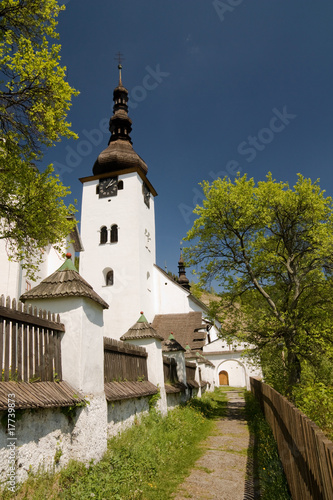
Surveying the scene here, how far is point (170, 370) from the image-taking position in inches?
482

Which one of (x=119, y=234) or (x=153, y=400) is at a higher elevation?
(x=119, y=234)

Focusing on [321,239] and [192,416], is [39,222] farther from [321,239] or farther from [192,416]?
[321,239]

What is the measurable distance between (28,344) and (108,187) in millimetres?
25404

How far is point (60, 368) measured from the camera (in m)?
5.20

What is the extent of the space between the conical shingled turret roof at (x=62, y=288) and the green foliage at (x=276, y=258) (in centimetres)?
804

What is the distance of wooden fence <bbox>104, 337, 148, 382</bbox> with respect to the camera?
274 inches

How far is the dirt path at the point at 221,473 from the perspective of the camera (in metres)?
5.37

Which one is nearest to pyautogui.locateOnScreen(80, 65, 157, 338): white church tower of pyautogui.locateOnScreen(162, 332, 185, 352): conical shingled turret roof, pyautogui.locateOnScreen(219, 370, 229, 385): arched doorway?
pyautogui.locateOnScreen(162, 332, 185, 352): conical shingled turret roof

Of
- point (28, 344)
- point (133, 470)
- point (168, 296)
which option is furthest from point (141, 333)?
point (168, 296)

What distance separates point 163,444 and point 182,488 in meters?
1.92

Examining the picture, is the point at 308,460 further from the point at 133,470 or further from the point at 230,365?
the point at 230,365

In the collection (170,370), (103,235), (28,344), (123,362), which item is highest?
(103,235)

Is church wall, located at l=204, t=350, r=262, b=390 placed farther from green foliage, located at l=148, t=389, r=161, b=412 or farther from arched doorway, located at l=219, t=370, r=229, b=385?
green foliage, located at l=148, t=389, r=161, b=412

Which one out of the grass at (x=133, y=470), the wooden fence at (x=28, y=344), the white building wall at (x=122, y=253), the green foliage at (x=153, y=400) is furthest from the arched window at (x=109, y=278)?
the wooden fence at (x=28, y=344)
